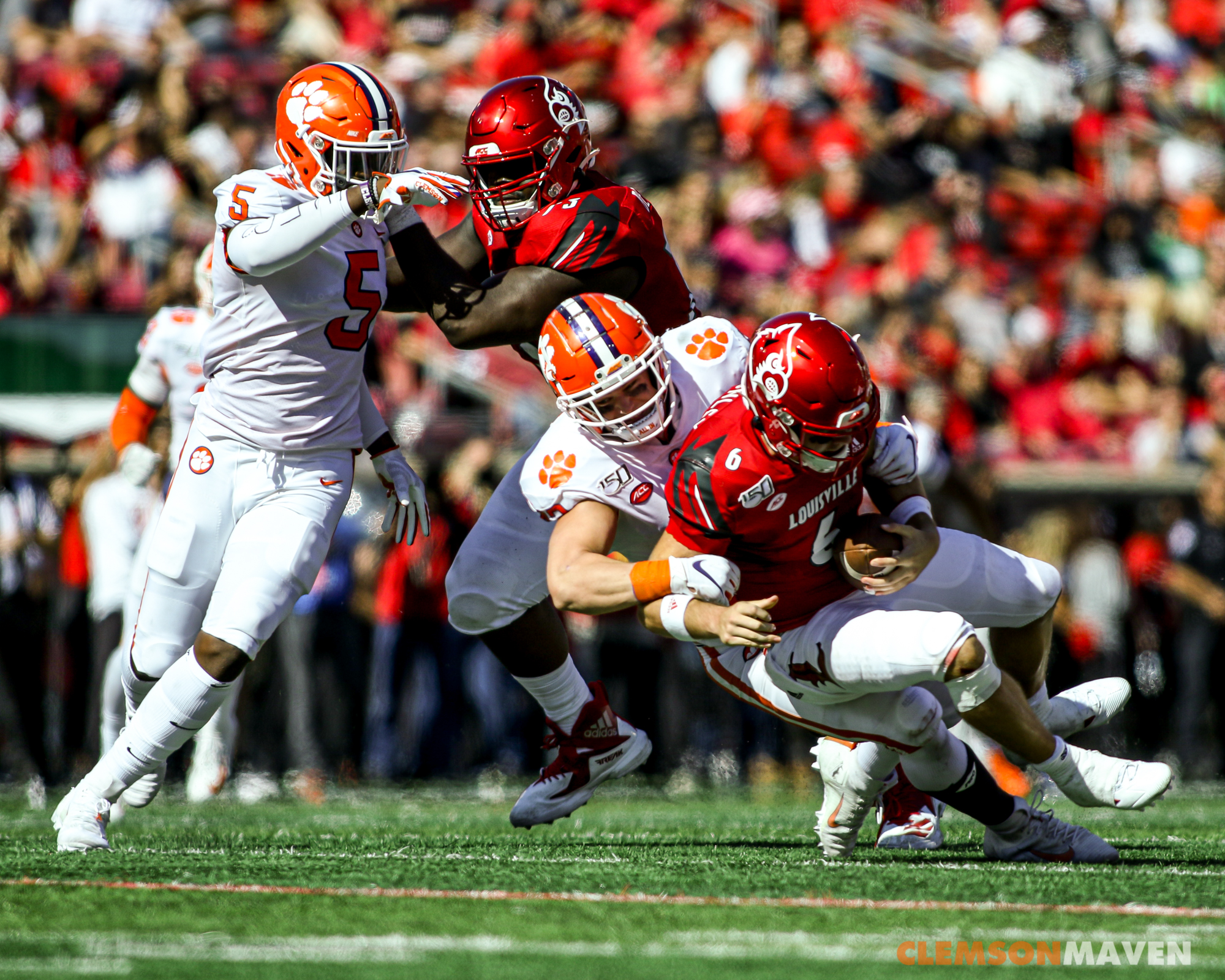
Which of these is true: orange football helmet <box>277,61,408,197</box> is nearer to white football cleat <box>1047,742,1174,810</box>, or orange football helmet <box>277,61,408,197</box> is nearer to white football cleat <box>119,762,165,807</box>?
white football cleat <box>119,762,165,807</box>

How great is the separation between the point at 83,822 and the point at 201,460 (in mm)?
1092

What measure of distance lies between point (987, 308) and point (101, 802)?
25.8ft

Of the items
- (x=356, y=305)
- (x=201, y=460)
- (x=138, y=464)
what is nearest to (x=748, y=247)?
(x=138, y=464)

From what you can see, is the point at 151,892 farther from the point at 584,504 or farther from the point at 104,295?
the point at 104,295

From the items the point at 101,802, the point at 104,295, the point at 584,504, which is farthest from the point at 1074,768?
the point at 104,295

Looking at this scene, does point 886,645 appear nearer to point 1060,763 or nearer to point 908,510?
point 908,510

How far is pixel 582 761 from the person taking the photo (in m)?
5.22

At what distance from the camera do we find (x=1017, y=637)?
474cm

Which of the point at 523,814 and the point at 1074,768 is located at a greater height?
the point at 1074,768

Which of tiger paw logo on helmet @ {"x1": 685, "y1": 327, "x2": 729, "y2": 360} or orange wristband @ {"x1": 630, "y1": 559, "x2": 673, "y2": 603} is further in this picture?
tiger paw logo on helmet @ {"x1": 685, "y1": 327, "x2": 729, "y2": 360}

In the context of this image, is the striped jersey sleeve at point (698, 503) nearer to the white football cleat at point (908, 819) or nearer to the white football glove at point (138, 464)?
the white football cleat at point (908, 819)

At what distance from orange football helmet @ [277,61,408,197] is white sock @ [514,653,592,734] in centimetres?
168

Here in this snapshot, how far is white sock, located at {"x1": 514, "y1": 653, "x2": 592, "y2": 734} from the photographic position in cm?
525

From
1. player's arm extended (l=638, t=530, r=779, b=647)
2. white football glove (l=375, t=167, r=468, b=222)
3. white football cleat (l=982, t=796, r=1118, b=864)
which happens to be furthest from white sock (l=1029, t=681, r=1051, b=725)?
white football glove (l=375, t=167, r=468, b=222)
